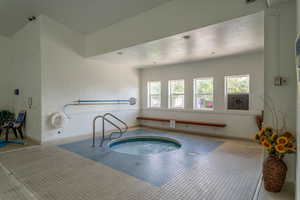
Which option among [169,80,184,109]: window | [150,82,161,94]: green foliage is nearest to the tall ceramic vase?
[169,80,184,109]: window

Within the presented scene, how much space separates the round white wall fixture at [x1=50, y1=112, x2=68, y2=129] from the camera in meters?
4.82

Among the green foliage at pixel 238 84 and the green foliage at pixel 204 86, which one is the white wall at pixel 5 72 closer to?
the green foliage at pixel 204 86

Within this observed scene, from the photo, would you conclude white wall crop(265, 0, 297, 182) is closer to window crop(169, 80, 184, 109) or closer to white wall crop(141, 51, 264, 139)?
white wall crop(141, 51, 264, 139)

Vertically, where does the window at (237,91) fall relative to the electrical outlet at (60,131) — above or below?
above

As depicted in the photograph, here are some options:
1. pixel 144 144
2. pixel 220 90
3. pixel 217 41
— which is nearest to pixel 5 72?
pixel 144 144

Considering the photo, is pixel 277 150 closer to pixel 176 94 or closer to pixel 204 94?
pixel 204 94

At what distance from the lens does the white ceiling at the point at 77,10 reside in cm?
404

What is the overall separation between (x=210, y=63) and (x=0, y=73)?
7.77 meters

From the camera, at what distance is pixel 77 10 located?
4500 millimetres

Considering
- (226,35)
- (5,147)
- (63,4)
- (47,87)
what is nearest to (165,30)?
(226,35)

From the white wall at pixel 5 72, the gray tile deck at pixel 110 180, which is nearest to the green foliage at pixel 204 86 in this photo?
the gray tile deck at pixel 110 180

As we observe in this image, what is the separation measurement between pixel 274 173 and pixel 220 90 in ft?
12.8

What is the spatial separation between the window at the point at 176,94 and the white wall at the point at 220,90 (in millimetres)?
209

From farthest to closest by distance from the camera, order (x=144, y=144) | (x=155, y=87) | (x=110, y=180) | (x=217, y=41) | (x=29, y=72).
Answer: (x=155, y=87)
(x=144, y=144)
(x=29, y=72)
(x=217, y=41)
(x=110, y=180)
